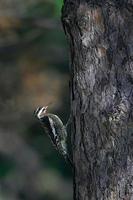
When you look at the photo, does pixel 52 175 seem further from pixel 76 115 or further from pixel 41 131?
pixel 76 115

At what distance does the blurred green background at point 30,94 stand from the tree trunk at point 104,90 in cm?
629

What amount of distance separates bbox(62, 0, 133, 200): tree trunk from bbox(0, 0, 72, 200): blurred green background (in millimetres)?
6287

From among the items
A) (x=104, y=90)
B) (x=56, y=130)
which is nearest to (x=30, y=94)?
(x=56, y=130)

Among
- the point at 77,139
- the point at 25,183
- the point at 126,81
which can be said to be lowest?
the point at 25,183

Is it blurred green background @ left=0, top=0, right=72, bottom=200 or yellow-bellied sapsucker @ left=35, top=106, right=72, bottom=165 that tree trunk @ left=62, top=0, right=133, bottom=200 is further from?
blurred green background @ left=0, top=0, right=72, bottom=200

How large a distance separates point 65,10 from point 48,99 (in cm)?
671

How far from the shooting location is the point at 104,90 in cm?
431

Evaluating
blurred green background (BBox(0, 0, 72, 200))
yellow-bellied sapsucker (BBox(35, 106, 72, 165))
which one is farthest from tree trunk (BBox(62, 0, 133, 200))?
blurred green background (BBox(0, 0, 72, 200))

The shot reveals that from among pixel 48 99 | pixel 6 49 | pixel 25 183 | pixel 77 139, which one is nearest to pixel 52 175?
pixel 25 183

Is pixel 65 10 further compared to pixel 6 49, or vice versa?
pixel 6 49

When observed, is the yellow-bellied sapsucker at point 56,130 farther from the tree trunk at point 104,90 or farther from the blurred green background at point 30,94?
the blurred green background at point 30,94

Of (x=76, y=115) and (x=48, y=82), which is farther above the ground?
(x=76, y=115)

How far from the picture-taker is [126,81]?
4.27 meters

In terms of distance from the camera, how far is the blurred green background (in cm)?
1093
